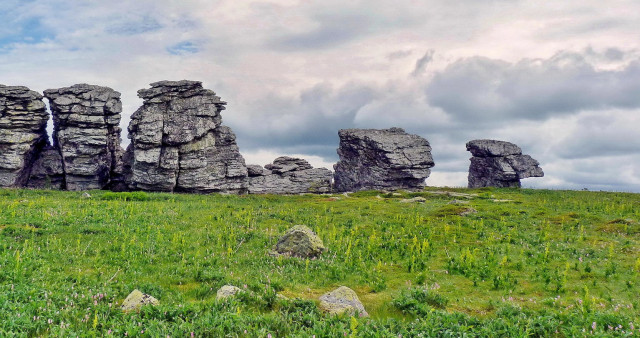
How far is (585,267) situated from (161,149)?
236ft

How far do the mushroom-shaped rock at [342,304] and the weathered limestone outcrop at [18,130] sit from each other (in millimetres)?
80007

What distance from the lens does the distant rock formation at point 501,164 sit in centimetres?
9119

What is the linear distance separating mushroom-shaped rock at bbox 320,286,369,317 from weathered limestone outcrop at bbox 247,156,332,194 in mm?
78015

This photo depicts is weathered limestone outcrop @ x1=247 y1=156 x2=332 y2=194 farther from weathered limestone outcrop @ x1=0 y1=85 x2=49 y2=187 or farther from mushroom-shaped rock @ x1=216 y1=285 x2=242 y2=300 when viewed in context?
mushroom-shaped rock @ x1=216 y1=285 x2=242 y2=300

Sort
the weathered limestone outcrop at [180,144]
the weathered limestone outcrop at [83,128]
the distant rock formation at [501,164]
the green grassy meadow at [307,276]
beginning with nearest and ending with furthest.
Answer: the green grassy meadow at [307,276]
the weathered limestone outcrop at [180,144]
the weathered limestone outcrop at [83,128]
the distant rock formation at [501,164]

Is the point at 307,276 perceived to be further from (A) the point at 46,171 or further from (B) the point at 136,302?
(A) the point at 46,171

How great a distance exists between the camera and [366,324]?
10.1 m

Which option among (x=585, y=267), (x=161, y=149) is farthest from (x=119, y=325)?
(x=161, y=149)

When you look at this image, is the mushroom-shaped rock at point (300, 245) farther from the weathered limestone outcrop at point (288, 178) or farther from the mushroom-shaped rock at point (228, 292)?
the weathered limestone outcrop at point (288, 178)

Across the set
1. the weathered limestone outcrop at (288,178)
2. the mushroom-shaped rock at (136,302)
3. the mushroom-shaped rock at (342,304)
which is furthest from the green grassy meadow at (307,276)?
the weathered limestone outcrop at (288,178)

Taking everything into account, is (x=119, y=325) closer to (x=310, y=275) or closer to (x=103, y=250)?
(x=310, y=275)

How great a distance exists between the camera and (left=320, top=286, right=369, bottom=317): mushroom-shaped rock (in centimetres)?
1142

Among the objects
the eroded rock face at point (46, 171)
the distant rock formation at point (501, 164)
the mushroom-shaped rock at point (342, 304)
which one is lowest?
the mushroom-shaped rock at point (342, 304)

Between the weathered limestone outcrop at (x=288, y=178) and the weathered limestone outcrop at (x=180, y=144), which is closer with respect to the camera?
the weathered limestone outcrop at (x=180, y=144)
